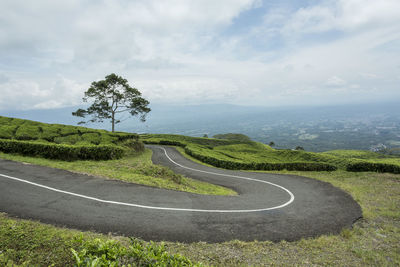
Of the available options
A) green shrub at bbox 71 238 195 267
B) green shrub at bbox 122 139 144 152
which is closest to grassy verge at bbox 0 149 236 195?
green shrub at bbox 71 238 195 267

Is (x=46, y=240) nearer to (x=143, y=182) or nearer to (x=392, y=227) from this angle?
(x=143, y=182)

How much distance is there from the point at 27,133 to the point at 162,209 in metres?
19.8

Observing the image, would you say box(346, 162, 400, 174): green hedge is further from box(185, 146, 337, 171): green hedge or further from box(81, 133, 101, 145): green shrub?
box(81, 133, 101, 145): green shrub

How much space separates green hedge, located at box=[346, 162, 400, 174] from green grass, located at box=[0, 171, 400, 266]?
10.9 m

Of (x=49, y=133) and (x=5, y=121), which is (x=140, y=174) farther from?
(x=5, y=121)

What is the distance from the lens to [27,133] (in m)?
19.7

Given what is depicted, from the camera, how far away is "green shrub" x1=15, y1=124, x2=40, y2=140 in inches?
746

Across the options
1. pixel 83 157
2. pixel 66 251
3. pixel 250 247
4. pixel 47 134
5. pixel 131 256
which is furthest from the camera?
pixel 47 134

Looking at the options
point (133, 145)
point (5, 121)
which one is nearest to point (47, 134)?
point (5, 121)

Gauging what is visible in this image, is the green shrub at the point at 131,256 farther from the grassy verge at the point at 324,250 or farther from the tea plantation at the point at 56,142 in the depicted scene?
the tea plantation at the point at 56,142

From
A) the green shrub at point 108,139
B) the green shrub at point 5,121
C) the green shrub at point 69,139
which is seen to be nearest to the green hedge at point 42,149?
the green shrub at point 69,139

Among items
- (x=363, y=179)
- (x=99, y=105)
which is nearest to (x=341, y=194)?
(x=363, y=179)

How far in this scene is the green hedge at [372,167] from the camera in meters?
16.4

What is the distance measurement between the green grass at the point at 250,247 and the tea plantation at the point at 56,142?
10091mm
